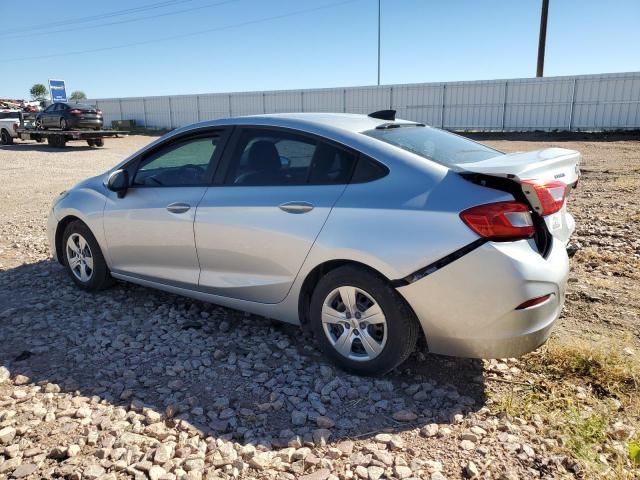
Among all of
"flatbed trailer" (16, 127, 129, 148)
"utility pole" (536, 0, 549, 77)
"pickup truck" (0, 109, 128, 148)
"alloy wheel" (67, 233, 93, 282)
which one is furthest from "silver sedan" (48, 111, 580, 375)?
"utility pole" (536, 0, 549, 77)

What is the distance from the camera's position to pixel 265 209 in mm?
3568

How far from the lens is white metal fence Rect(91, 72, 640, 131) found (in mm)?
25703

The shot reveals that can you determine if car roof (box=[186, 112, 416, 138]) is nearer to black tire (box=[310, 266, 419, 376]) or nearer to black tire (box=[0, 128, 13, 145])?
black tire (box=[310, 266, 419, 376])

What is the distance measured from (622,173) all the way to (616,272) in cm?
830

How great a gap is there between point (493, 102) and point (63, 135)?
2164 cm

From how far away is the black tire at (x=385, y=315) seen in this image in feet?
10.2

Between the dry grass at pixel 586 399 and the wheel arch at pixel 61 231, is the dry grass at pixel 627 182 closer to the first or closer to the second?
the dry grass at pixel 586 399

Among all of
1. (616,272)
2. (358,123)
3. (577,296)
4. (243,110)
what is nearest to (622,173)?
(616,272)

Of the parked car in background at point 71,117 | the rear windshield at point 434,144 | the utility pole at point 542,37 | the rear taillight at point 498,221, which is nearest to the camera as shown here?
the rear taillight at point 498,221

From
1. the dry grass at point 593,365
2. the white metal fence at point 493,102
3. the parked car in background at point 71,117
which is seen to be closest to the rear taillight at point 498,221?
the dry grass at point 593,365

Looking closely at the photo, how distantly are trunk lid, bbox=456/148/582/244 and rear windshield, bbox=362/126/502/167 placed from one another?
16cm

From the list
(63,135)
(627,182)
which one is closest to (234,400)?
(627,182)

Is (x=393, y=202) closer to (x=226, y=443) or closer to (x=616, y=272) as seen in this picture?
(x=226, y=443)

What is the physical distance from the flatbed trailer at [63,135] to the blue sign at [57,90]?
7.91 meters
